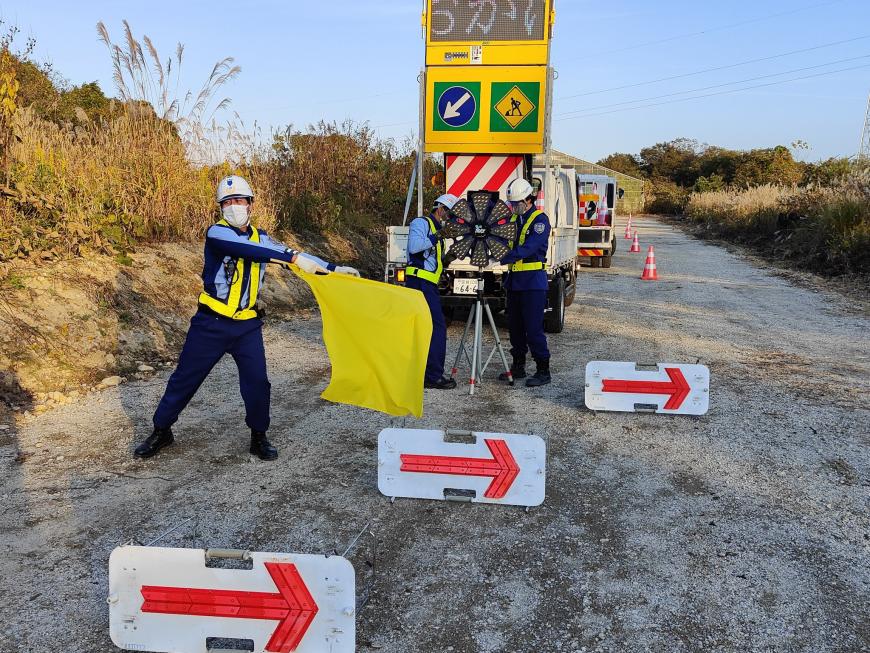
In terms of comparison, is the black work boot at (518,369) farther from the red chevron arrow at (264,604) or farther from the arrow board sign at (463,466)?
the red chevron arrow at (264,604)

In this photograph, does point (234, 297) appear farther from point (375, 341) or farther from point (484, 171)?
point (484, 171)

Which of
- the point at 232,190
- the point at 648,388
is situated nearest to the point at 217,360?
the point at 232,190

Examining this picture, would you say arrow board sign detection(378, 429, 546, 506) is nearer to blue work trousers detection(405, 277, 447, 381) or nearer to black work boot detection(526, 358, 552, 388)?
blue work trousers detection(405, 277, 447, 381)

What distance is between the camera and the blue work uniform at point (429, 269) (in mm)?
6730

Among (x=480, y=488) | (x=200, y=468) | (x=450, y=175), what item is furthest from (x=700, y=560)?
(x=450, y=175)

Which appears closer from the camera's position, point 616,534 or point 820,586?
point 820,586

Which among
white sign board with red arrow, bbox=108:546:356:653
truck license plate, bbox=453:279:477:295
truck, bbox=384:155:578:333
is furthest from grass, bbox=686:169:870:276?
white sign board with red arrow, bbox=108:546:356:653

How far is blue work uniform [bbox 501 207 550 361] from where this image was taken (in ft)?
22.3

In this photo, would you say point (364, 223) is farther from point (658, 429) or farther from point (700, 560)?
point (700, 560)

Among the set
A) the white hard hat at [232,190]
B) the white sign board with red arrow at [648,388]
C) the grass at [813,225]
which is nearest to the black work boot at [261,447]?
A: the white hard hat at [232,190]

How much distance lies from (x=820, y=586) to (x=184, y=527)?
3.36 m

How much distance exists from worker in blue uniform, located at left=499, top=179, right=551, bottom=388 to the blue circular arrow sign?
2.33m

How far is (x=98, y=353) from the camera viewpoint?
6828mm

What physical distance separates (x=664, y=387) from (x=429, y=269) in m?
2.53
